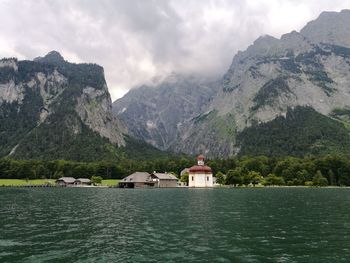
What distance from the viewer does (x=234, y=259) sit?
108 feet

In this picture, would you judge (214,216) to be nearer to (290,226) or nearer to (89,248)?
(290,226)

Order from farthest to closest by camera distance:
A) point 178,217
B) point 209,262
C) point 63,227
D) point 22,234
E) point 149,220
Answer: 1. point 178,217
2. point 149,220
3. point 63,227
4. point 22,234
5. point 209,262

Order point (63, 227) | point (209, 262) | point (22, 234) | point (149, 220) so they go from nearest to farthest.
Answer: point (209, 262) → point (22, 234) → point (63, 227) → point (149, 220)

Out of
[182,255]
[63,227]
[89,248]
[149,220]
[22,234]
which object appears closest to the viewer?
[182,255]

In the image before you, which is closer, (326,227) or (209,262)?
(209,262)

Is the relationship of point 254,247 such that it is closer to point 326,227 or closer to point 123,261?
point 123,261

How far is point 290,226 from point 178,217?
1784 centimetres

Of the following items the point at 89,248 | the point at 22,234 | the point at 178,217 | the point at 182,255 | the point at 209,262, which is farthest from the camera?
the point at 178,217

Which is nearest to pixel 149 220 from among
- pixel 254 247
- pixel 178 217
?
pixel 178 217

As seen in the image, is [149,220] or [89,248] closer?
[89,248]

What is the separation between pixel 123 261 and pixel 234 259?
9083mm

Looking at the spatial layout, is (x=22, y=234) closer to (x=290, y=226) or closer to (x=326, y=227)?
(x=290, y=226)

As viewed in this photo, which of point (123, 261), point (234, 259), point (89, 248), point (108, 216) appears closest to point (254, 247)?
point (234, 259)

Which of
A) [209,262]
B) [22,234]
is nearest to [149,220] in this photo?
[22,234]
